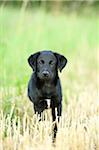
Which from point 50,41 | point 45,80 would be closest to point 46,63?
point 45,80

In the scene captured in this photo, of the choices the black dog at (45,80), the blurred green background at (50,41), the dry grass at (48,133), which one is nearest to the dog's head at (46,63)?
the black dog at (45,80)

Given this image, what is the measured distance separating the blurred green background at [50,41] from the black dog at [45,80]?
0.98 m

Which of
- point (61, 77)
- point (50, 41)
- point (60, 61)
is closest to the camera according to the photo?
point (60, 61)

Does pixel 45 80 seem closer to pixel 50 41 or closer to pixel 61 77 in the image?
pixel 61 77

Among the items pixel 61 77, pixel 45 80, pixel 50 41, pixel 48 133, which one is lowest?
pixel 48 133

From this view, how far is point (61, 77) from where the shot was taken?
434 inches

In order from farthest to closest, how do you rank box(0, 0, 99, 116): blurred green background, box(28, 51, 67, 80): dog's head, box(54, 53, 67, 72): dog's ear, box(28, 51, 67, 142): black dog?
box(0, 0, 99, 116): blurred green background → box(54, 53, 67, 72): dog's ear → box(28, 51, 67, 142): black dog → box(28, 51, 67, 80): dog's head

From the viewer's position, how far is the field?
6531 millimetres

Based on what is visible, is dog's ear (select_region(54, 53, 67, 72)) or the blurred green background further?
the blurred green background

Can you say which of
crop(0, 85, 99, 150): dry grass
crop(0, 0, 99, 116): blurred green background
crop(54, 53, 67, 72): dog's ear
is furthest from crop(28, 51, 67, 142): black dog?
crop(0, 0, 99, 116): blurred green background

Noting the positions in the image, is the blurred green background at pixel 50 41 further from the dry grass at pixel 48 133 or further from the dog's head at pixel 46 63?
the dog's head at pixel 46 63

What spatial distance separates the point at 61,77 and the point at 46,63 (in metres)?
4.43

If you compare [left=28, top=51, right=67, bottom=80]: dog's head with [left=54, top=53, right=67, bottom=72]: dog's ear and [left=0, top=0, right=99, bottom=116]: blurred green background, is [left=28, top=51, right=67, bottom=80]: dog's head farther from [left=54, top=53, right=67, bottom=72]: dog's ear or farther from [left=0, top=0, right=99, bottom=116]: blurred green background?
[left=0, top=0, right=99, bottom=116]: blurred green background

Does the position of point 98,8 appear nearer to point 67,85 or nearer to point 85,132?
→ point 67,85
